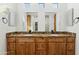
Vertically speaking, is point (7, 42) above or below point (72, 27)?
below

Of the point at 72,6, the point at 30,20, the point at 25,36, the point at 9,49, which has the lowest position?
the point at 9,49

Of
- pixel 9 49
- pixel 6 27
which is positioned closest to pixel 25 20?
pixel 6 27

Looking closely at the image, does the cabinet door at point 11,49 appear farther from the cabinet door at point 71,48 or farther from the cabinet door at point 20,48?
the cabinet door at point 71,48

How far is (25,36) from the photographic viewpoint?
Answer: 1.02 m

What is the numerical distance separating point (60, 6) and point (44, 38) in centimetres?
31

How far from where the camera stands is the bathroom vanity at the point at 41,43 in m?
1.01

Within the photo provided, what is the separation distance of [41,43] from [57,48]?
0.15m

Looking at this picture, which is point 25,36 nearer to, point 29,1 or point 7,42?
point 7,42

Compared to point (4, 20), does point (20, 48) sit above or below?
below

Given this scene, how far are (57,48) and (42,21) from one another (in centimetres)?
27

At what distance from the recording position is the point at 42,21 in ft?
3.31

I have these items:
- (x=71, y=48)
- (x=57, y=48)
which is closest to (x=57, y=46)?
(x=57, y=48)

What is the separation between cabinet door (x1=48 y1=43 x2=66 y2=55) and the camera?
1.02 m

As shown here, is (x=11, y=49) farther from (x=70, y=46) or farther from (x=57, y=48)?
(x=70, y=46)
